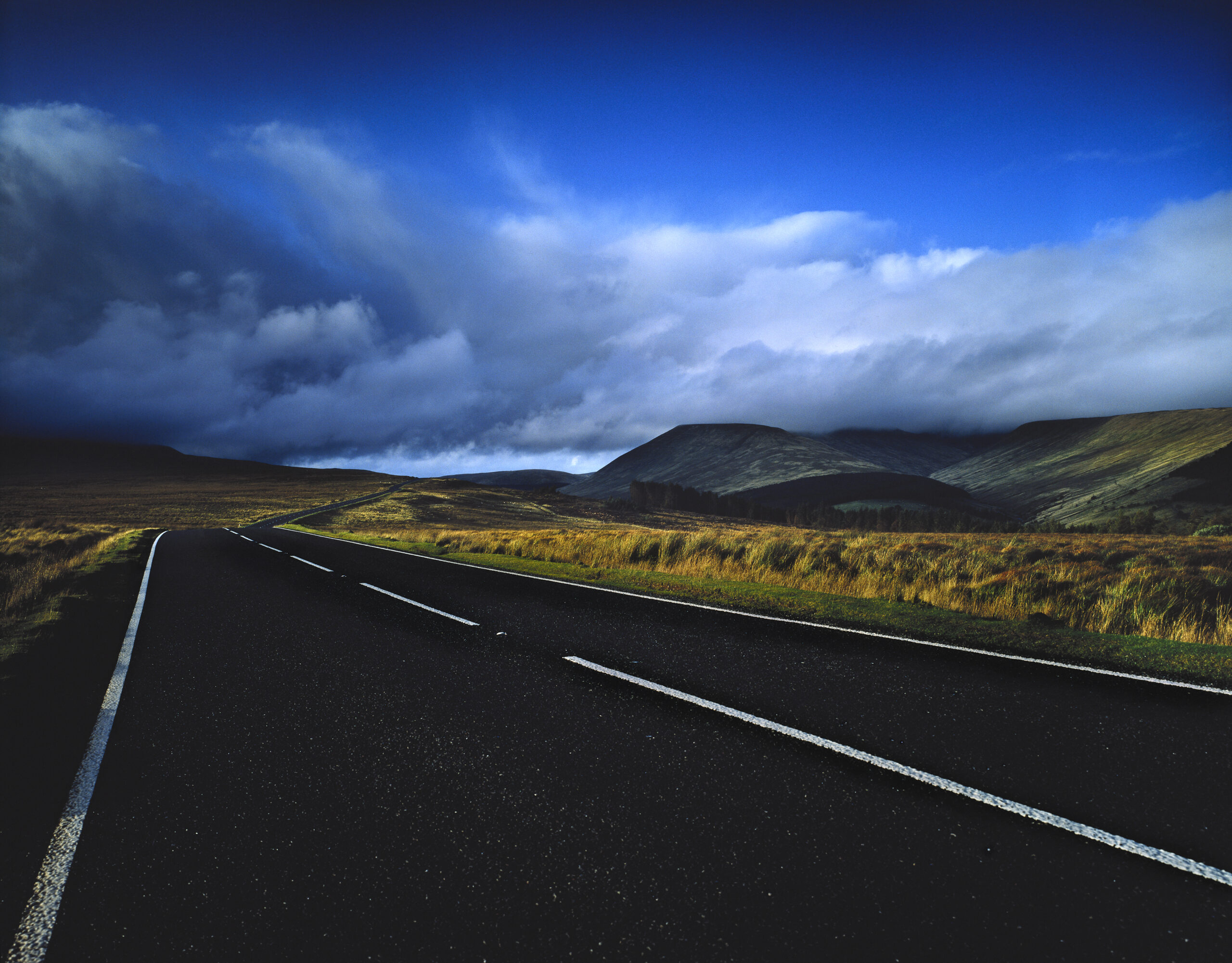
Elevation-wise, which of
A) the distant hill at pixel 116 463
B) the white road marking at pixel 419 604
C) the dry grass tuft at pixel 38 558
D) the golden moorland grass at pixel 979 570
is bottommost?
the dry grass tuft at pixel 38 558

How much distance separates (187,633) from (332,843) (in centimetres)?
673

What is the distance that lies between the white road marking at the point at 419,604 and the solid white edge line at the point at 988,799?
4.17 metres

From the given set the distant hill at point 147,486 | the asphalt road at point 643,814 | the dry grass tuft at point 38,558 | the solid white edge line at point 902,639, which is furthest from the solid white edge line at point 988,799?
the distant hill at point 147,486

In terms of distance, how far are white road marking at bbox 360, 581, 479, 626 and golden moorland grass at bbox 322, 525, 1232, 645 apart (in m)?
6.10

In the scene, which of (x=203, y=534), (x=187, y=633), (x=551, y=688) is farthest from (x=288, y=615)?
(x=203, y=534)

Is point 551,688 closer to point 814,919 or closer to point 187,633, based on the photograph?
point 814,919

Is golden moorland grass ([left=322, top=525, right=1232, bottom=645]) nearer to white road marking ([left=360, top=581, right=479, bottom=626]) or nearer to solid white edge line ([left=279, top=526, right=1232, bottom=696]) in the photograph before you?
solid white edge line ([left=279, top=526, right=1232, bottom=696])

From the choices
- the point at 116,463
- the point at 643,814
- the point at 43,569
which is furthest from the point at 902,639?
the point at 116,463

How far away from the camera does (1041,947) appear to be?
7.66 ft

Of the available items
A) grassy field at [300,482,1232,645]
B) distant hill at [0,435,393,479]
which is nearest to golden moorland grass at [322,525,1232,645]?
grassy field at [300,482,1232,645]

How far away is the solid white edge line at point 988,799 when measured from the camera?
9.15 feet

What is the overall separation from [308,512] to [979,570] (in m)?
56.9

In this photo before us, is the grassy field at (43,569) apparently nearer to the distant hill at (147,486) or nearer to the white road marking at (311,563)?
the white road marking at (311,563)

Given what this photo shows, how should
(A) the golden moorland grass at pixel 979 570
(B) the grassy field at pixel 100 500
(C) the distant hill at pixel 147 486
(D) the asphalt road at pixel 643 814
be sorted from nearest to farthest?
(D) the asphalt road at pixel 643 814 < (A) the golden moorland grass at pixel 979 570 < (B) the grassy field at pixel 100 500 < (C) the distant hill at pixel 147 486
